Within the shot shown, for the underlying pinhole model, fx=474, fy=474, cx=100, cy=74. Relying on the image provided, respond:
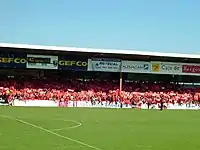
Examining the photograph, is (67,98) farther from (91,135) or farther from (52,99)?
(91,135)

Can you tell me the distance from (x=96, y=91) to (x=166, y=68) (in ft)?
31.7

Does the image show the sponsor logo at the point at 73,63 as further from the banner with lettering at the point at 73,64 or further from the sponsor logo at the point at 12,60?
the sponsor logo at the point at 12,60

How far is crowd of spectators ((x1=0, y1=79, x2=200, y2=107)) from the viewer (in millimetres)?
46000

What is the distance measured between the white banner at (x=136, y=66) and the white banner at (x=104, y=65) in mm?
851

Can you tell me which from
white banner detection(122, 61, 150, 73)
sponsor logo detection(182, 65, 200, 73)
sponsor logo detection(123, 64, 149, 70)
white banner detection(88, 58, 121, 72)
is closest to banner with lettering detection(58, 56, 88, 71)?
white banner detection(88, 58, 121, 72)

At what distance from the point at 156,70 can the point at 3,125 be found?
3560 cm

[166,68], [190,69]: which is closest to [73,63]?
[166,68]

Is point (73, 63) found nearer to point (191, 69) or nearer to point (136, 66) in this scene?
point (136, 66)

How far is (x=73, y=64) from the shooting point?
52.7 m

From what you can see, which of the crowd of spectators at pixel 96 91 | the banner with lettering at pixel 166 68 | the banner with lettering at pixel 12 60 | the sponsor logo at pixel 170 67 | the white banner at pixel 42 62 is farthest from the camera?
the sponsor logo at pixel 170 67

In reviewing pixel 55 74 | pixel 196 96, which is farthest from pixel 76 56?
pixel 196 96

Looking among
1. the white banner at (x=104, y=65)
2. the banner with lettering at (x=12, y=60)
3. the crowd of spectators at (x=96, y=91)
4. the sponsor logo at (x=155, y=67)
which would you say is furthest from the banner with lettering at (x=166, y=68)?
the banner with lettering at (x=12, y=60)

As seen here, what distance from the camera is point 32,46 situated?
49406 mm

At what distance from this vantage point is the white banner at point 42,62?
2008 inches
